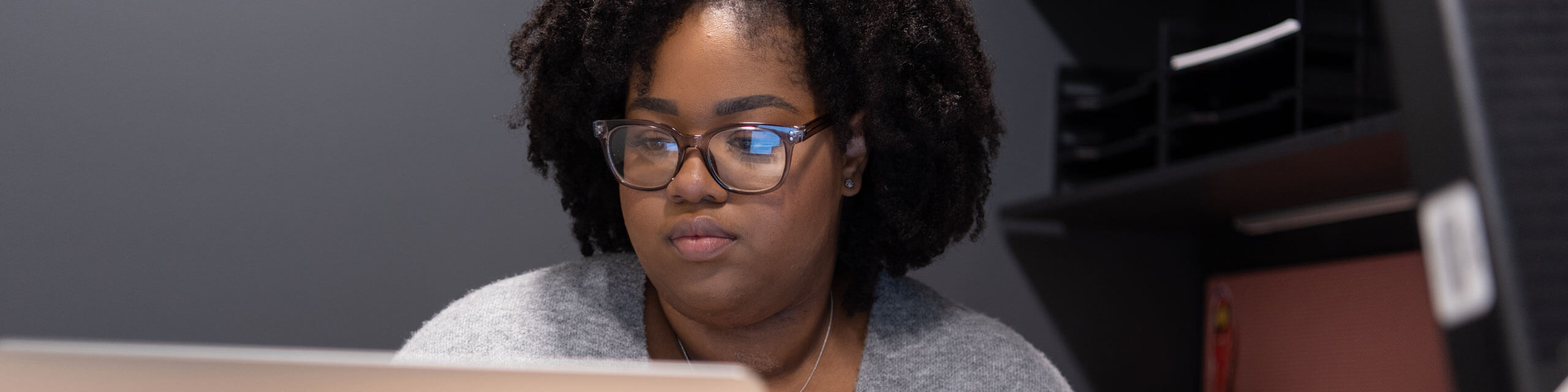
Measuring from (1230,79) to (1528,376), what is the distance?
2.45 feet

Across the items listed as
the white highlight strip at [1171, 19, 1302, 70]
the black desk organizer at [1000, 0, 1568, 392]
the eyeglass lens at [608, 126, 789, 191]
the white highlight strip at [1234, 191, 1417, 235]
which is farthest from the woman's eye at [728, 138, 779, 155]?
the white highlight strip at [1234, 191, 1417, 235]

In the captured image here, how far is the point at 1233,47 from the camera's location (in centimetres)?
138

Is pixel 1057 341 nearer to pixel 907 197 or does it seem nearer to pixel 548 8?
pixel 907 197

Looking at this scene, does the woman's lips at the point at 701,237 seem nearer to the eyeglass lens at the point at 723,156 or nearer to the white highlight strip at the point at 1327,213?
the eyeglass lens at the point at 723,156

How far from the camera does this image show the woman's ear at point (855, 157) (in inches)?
36.0

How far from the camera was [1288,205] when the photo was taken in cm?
156

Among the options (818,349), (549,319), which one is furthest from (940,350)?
(549,319)

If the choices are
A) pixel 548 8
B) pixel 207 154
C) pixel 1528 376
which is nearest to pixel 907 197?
pixel 548 8

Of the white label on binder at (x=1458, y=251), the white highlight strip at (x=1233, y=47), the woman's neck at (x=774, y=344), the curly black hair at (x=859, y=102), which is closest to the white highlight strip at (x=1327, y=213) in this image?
the white highlight strip at (x=1233, y=47)

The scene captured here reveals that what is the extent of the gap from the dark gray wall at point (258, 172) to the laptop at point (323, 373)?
1193 millimetres

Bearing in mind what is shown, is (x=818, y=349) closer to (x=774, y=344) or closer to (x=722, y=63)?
(x=774, y=344)

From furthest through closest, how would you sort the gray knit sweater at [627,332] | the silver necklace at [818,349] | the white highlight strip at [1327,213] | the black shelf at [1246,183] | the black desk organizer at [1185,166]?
the white highlight strip at [1327,213]
the black desk organizer at [1185,166]
the black shelf at [1246,183]
the silver necklace at [818,349]
the gray knit sweater at [627,332]

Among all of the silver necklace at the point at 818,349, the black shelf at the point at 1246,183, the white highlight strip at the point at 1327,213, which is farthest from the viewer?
the white highlight strip at the point at 1327,213

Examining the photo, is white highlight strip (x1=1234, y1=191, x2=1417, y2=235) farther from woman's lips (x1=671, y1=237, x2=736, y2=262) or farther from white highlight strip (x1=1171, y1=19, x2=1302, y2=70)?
woman's lips (x1=671, y1=237, x2=736, y2=262)
